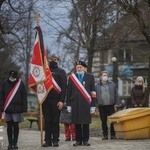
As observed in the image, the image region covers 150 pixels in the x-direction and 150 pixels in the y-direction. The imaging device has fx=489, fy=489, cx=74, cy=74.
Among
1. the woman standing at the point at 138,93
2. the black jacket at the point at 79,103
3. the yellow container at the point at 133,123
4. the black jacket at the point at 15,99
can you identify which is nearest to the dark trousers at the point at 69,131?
the yellow container at the point at 133,123

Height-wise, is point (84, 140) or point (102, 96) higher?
point (102, 96)

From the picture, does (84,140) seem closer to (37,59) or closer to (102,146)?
(102,146)

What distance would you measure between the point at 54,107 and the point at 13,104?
0.97 meters

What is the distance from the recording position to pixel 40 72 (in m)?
12.2

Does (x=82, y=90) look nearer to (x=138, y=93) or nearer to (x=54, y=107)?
(x=54, y=107)

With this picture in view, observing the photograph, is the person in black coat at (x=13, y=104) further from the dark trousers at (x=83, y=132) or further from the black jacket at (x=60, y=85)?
the dark trousers at (x=83, y=132)

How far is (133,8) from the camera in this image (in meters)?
16.2

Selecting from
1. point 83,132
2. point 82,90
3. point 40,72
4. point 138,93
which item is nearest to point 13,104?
point 40,72

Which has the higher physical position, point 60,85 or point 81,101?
point 60,85

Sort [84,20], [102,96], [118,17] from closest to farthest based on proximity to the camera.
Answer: [102,96], [118,17], [84,20]

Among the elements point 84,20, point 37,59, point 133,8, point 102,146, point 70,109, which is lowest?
point 102,146

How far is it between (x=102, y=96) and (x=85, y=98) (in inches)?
87.7

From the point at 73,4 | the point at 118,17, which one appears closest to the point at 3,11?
the point at 73,4

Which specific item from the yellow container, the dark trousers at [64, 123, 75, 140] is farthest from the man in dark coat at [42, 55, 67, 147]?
the yellow container
